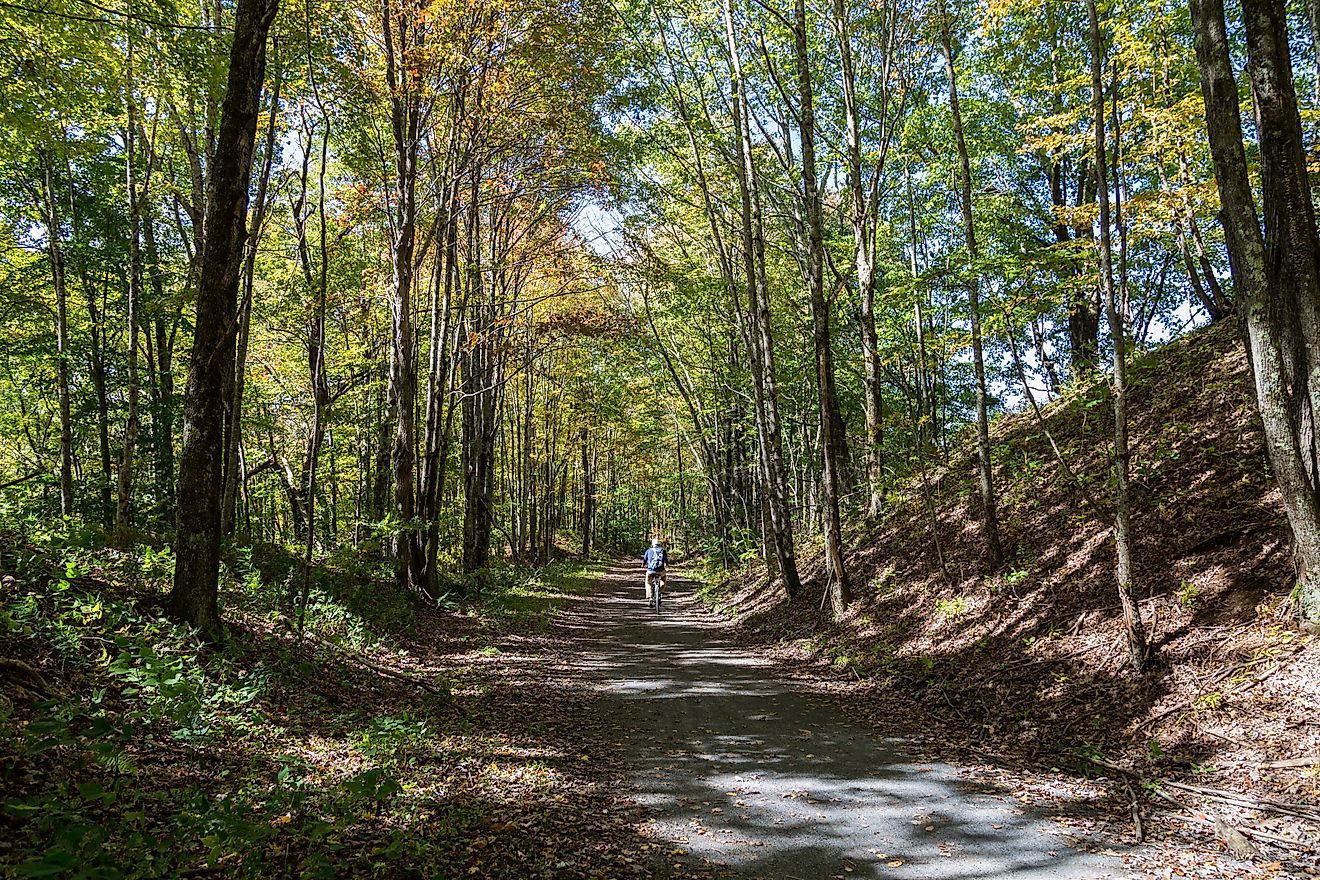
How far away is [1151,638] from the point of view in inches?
241

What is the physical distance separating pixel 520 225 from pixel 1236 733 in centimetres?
1772

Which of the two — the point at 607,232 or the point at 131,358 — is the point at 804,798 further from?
the point at 607,232

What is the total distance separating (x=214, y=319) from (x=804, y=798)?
6523mm

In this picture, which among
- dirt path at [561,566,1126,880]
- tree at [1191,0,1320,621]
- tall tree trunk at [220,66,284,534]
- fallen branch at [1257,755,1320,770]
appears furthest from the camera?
tall tree trunk at [220,66,284,534]

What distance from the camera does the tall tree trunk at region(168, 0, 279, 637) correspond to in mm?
6164

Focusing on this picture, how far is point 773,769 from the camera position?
5.60m

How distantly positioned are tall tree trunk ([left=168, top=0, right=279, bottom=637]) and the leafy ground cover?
0.50 metres

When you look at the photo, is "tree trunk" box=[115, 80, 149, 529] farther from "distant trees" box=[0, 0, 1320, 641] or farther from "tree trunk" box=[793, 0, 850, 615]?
"tree trunk" box=[793, 0, 850, 615]

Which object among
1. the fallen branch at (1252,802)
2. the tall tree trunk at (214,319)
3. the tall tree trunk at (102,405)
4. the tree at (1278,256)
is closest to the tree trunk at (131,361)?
the tall tree trunk at (102,405)

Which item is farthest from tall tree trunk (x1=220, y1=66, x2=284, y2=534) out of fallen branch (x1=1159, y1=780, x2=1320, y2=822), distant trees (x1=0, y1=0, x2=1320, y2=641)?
fallen branch (x1=1159, y1=780, x2=1320, y2=822)

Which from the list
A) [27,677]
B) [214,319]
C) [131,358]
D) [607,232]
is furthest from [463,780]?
[607,232]

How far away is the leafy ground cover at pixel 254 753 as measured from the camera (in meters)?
3.35

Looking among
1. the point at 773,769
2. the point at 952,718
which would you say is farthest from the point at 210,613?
the point at 952,718

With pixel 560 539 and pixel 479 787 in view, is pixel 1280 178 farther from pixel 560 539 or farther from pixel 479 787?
pixel 560 539
